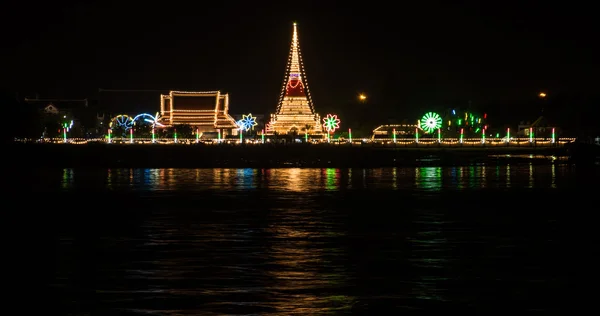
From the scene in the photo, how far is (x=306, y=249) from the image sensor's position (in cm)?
1606

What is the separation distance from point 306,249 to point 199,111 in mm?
102341

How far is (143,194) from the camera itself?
29.2 meters

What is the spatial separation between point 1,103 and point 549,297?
2725 inches

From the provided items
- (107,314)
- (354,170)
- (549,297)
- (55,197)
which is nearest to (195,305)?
(107,314)

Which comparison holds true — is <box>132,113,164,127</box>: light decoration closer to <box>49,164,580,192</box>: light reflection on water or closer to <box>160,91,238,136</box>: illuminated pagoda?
<box>160,91,238,136</box>: illuminated pagoda

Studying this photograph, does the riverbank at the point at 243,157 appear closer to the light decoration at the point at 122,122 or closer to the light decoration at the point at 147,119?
the light decoration at the point at 122,122

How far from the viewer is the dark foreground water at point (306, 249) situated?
38.2 feet

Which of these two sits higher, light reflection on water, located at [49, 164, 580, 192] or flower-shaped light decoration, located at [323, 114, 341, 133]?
flower-shaped light decoration, located at [323, 114, 341, 133]

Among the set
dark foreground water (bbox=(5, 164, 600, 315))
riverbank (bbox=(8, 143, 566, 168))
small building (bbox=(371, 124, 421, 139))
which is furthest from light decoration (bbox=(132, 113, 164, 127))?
dark foreground water (bbox=(5, 164, 600, 315))

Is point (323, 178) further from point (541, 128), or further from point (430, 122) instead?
point (541, 128)

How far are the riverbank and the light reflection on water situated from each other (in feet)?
20.1

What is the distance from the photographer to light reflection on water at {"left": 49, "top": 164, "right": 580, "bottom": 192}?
33.2 meters

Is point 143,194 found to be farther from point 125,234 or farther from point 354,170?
point 354,170

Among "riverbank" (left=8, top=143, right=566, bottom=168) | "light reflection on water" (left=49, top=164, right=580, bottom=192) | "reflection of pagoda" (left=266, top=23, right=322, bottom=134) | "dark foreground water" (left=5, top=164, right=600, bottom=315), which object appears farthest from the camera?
"reflection of pagoda" (left=266, top=23, right=322, bottom=134)
